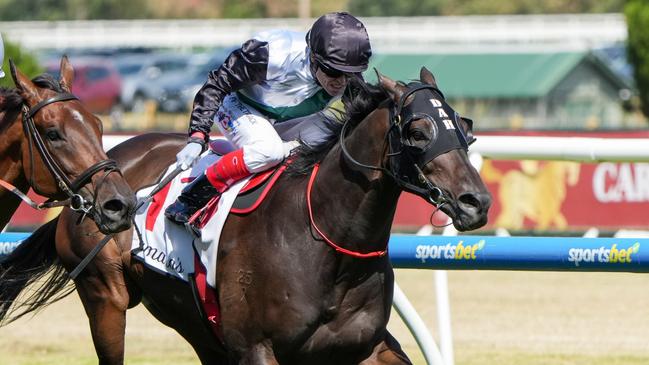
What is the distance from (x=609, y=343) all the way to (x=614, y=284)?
3.05 meters

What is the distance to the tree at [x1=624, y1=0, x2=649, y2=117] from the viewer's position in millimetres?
24953

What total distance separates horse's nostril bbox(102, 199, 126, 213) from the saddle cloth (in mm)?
451

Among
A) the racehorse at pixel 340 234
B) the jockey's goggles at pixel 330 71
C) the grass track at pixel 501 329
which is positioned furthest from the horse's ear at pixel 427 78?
the grass track at pixel 501 329

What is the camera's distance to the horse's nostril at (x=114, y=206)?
448 cm

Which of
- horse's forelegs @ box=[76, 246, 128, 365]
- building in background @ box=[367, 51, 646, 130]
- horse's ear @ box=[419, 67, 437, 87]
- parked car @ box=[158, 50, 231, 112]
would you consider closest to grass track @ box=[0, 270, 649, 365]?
horse's forelegs @ box=[76, 246, 128, 365]

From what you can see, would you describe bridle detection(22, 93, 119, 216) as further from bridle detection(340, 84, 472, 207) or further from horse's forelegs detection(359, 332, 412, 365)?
horse's forelegs detection(359, 332, 412, 365)

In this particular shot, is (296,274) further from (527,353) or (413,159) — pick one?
(527,353)

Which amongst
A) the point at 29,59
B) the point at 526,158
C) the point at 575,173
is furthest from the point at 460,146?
the point at 29,59

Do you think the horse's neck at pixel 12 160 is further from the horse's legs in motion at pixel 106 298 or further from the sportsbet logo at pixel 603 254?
the sportsbet logo at pixel 603 254

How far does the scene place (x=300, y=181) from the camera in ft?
15.5

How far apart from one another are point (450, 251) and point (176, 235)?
1.23 metres

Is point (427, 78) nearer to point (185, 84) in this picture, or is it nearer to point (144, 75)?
point (185, 84)

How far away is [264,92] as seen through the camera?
508 centimetres

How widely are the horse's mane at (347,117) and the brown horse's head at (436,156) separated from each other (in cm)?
15
